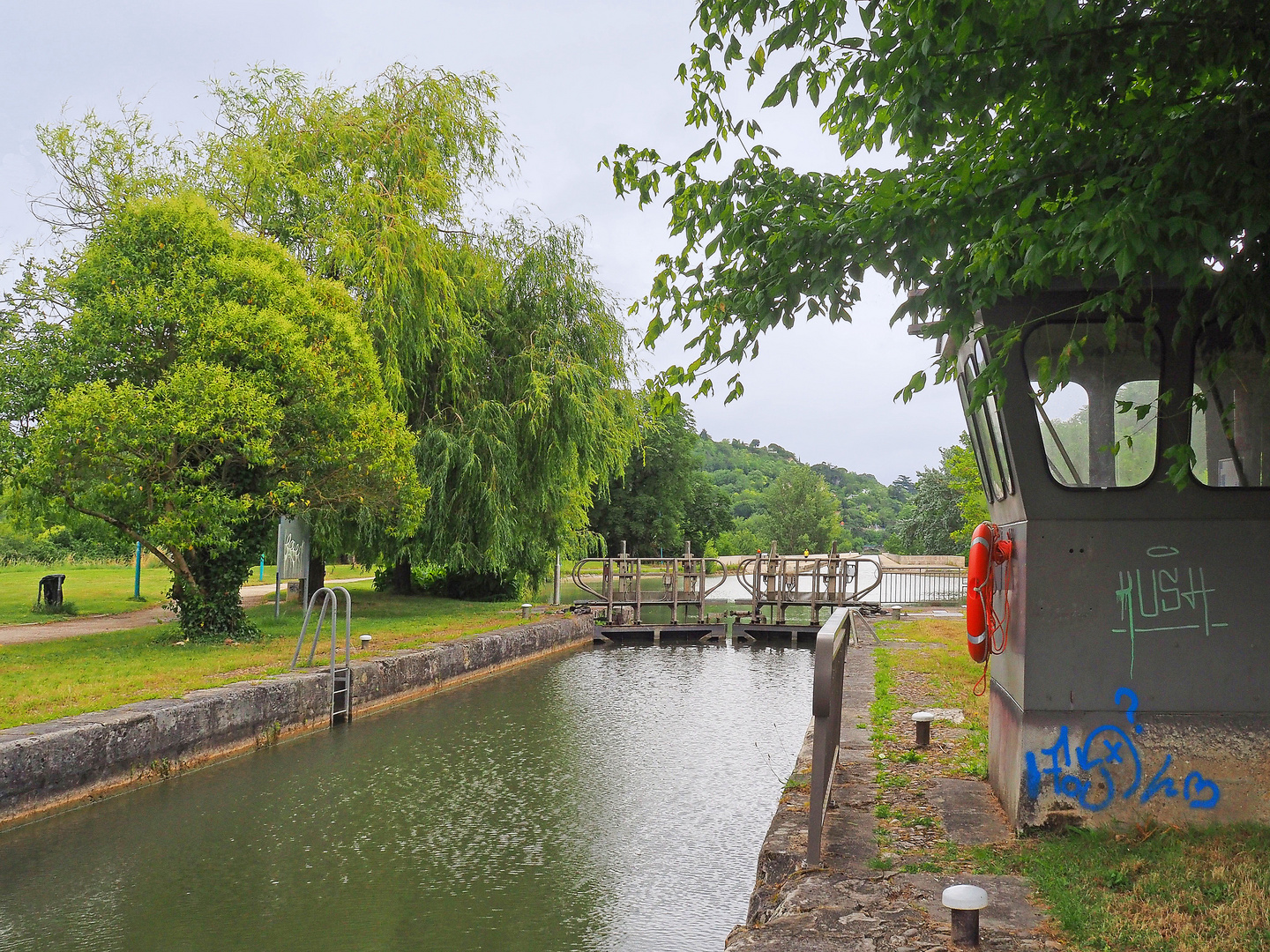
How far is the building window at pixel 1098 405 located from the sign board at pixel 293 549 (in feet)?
43.9

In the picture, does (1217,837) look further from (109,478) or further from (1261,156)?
(109,478)

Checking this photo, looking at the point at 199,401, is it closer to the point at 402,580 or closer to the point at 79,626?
the point at 79,626

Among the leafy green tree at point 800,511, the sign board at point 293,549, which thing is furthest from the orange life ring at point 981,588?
the leafy green tree at point 800,511

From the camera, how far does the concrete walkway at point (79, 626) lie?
14.7 meters

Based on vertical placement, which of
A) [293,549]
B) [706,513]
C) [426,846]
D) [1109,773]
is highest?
[706,513]

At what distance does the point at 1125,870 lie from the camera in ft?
15.1

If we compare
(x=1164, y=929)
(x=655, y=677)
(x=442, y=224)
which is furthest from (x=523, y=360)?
(x=1164, y=929)

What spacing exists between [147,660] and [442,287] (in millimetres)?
8725

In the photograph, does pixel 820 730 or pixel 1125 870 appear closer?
pixel 1125 870

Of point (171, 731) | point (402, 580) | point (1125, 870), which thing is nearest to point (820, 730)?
point (1125, 870)

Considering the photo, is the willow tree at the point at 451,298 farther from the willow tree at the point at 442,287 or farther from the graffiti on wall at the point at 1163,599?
the graffiti on wall at the point at 1163,599

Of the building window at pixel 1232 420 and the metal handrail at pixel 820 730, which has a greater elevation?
the building window at pixel 1232 420

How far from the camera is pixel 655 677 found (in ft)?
52.6

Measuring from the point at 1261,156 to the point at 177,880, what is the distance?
6.90 meters
